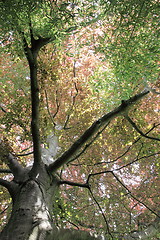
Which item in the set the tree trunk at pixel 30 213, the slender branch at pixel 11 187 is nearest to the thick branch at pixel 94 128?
the tree trunk at pixel 30 213

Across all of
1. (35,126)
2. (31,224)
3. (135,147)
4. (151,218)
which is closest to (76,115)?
(135,147)

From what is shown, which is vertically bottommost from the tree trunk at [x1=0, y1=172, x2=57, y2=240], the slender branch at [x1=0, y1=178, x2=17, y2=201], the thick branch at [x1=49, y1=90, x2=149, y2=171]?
the tree trunk at [x1=0, y1=172, x2=57, y2=240]

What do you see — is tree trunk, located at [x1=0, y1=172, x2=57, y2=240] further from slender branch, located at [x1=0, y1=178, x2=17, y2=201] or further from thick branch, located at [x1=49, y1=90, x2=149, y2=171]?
thick branch, located at [x1=49, y1=90, x2=149, y2=171]

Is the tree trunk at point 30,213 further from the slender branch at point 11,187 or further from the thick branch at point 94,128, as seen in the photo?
the thick branch at point 94,128

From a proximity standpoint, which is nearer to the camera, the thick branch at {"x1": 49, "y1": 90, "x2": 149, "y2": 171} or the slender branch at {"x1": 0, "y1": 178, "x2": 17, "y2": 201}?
the slender branch at {"x1": 0, "y1": 178, "x2": 17, "y2": 201}

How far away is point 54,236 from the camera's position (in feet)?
6.70

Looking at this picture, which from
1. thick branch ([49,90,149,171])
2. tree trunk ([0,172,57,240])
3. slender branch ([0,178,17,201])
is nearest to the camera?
tree trunk ([0,172,57,240])

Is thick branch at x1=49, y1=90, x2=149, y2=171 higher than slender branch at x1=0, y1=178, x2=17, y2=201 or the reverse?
higher

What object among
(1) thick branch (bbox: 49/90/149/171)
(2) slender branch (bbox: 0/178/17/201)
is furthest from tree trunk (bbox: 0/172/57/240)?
(1) thick branch (bbox: 49/90/149/171)

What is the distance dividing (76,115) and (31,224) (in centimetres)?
317

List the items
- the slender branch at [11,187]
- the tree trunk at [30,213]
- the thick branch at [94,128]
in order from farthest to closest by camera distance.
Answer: the thick branch at [94,128] < the slender branch at [11,187] < the tree trunk at [30,213]

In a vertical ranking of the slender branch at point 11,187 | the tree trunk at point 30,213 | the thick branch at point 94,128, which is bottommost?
the tree trunk at point 30,213

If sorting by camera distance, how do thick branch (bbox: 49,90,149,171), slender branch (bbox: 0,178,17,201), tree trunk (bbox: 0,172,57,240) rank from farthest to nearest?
thick branch (bbox: 49,90,149,171), slender branch (bbox: 0,178,17,201), tree trunk (bbox: 0,172,57,240)

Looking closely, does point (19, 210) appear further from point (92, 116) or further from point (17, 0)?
point (92, 116)
